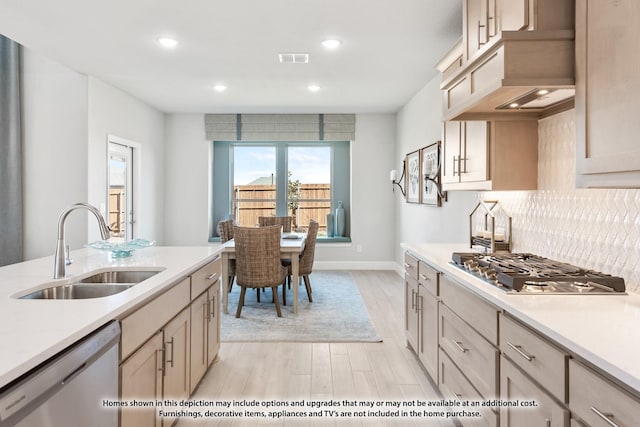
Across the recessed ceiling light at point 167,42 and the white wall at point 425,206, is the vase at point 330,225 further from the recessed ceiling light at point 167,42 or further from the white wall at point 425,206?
the recessed ceiling light at point 167,42

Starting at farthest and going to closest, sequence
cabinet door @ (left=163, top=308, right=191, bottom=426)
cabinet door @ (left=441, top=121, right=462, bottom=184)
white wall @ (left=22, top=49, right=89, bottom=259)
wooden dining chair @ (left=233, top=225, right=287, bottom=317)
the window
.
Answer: the window, white wall @ (left=22, top=49, right=89, bottom=259), wooden dining chair @ (left=233, top=225, right=287, bottom=317), cabinet door @ (left=441, top=121, right=462, bottom=184), cabinet door @ (left=163, top=308, right=191, bottom=426)

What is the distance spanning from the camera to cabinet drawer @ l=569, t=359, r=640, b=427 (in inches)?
35.6

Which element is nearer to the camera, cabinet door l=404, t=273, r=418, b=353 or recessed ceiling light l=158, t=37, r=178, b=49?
cabinet door l=404, t=273, r=418, b=353

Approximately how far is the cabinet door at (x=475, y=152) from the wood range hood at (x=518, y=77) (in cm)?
20

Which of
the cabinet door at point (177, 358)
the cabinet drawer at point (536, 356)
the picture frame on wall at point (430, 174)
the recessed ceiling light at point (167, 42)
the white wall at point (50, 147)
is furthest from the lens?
the white wall at point (50, 147)

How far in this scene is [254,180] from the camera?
6840 millimetres

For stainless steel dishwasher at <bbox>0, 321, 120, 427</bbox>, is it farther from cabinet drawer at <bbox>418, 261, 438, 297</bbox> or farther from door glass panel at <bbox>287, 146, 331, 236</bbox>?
door glass panel at <bbox>287, 146, 331, 236</bbox>

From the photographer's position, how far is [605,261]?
1.79 m

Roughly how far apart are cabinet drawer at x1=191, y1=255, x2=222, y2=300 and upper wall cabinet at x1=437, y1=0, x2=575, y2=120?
1797mm

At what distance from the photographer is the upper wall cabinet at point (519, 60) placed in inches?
63.9

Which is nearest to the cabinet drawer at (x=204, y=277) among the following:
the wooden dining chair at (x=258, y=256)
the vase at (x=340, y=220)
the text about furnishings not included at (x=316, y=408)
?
the text about furnishings not included at (x=316, y=408)

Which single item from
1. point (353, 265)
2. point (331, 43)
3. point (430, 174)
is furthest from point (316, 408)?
point (353, 265)

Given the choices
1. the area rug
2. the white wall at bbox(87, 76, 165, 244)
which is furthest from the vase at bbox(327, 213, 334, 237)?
the white wall at bbox(87, 76, 165, 244)

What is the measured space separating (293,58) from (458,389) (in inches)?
125
